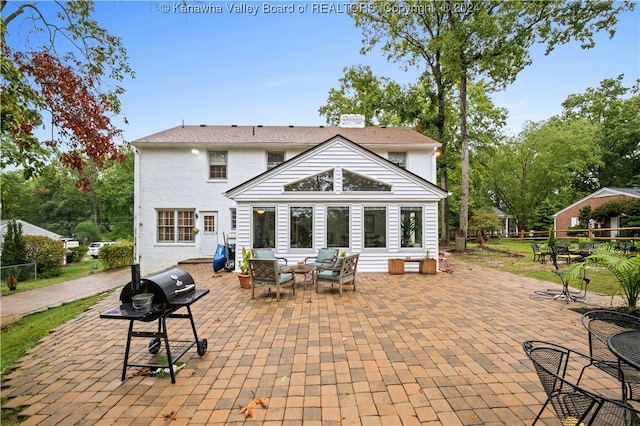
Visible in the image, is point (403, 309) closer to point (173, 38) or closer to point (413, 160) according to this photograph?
point (413, 160)

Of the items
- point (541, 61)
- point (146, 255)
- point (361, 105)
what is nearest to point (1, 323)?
point (146, 255)

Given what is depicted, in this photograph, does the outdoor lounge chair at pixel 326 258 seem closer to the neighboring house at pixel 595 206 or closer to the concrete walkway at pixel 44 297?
the concrete walkway at pixel 44 297

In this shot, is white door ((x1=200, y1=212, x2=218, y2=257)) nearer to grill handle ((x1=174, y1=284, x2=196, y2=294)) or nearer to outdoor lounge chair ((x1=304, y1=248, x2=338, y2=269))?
outdoor lounge chair ((x1=304, y1=248, x2=338, y2=269))

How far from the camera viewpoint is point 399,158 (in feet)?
47.0

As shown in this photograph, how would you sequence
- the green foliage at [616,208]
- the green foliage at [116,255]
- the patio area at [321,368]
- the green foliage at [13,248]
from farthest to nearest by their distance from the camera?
the green foliage at [616,208]
the green foliage at [116,255]
the green foliage at [13,248]
the patio area at [321,368]

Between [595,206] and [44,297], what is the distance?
38.4 m

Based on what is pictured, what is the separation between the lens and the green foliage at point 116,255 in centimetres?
1499

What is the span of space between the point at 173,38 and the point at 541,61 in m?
17.5

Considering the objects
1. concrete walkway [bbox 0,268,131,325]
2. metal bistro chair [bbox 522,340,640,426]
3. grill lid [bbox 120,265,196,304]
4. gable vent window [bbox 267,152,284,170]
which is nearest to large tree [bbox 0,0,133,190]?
grill lid [bbox 120,265,196,304]

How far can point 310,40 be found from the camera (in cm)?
1214

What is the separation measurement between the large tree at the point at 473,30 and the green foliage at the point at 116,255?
19.6 m

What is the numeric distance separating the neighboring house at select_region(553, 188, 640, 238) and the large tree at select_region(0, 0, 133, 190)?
32.1m

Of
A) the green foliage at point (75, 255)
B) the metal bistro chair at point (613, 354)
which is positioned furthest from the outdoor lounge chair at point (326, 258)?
the green foliage at point (75, 255)

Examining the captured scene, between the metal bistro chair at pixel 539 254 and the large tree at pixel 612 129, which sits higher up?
the large tree at pixel 612 129
